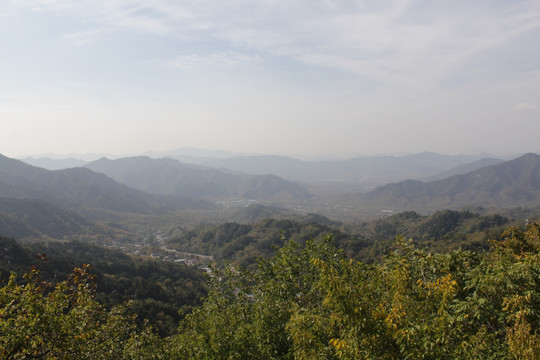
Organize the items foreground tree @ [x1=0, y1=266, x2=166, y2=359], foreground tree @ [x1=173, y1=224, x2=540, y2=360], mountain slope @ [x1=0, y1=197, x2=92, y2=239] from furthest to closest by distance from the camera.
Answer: mountain slope @ [x1=0, y1=197, x2=92, y2=239] → foreground tree @ [x1=0, y1=266, x2=166, y2=359] → foreground tree @ [x1=173, y1=224, x2=540, y2=360]

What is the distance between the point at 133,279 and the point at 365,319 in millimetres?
80968

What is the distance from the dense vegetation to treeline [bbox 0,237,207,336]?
38.4 meters

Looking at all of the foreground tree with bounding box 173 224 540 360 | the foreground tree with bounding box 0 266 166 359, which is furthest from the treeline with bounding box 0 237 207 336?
the foreground tree with bounding box 0 266 166 359

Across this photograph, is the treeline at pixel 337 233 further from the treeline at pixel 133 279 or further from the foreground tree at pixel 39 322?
the foreground tree at pixel 39 322

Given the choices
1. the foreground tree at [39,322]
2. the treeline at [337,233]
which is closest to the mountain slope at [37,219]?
the treeline at [337,233]

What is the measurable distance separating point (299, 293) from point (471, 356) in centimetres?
1000

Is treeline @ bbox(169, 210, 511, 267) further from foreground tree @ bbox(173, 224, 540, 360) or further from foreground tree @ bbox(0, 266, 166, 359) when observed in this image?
foreground tree @ bbox(0, 266, 166, 359)

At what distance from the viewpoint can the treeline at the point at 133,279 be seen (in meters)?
57.3

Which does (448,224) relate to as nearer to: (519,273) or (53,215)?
(519,273)

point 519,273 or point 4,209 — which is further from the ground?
point 519,273

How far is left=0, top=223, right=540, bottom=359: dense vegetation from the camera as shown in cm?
714

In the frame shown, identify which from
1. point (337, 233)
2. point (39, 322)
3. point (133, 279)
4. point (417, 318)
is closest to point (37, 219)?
point (133, 279)

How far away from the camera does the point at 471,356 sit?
7172mm

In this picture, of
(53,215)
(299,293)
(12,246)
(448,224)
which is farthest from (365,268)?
(53,215)
